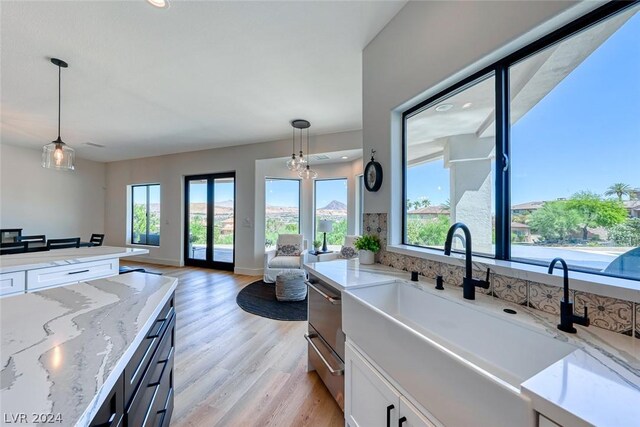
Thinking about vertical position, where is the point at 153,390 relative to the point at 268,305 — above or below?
above

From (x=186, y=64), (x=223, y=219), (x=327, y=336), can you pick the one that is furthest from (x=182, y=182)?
(x=327, y=336)

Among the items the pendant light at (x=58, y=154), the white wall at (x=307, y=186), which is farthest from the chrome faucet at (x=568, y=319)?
the white wall at (x=307, y=186)

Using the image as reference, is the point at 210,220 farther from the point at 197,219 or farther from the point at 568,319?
the point at 568,319

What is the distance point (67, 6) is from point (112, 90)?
1437mm

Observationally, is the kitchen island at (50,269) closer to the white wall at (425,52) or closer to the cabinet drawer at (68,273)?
the cabinet drawer at (68,273)

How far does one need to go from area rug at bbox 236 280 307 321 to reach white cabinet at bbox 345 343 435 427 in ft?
6.08

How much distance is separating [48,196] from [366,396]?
8363 mm

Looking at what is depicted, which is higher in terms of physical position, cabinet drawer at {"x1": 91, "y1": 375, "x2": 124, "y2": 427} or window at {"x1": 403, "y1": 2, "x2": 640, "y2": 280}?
window at {"x1": 403, "y1": 2, "x2": 640, "y2": 280}

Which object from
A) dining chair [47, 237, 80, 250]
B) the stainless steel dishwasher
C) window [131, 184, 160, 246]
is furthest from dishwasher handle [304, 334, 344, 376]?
window [131, 184, 160, 246]

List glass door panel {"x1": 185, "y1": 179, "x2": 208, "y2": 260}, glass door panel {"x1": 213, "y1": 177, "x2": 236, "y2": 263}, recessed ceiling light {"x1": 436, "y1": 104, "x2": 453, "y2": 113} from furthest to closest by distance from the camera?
glass door panel {"x1": 185, "y1": 179, "x2": 208, "y2": 260} < glass door panel {"x1": 213, "y1": 177, "x2": 236, "y2": 263} < recessed ceiling light {"x1": 436, "y1": 104, "x2": 453, "y2": 113}

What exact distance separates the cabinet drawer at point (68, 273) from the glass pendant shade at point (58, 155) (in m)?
1.31

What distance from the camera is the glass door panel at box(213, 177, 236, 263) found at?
5.83 metres

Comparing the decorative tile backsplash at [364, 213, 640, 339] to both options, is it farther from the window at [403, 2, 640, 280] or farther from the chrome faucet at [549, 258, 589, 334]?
the window at [403, 2, 640, 280]

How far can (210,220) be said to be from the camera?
6020 millimetres
